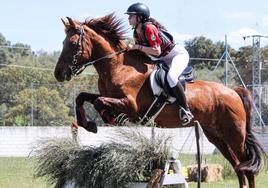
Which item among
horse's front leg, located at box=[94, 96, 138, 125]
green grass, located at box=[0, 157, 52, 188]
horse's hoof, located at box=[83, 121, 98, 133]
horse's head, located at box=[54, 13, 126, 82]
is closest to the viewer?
horse's front leg, located at box=[94, 96, 138, 125]

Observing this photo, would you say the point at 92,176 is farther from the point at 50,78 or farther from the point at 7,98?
the point at 50,78

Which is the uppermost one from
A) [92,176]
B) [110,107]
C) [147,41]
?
[147,41]

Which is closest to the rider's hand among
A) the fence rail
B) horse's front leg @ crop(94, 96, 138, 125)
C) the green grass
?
horse's front leg @ crop(94, 96, 138, 125)

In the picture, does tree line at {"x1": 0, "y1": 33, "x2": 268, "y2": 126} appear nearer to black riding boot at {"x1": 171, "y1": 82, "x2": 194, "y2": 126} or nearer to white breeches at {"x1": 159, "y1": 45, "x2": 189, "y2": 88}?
white breeches at {"x1": 159, "y1": 45, "x2": 189, "y2": 88}

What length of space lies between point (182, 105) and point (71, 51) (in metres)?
1.70

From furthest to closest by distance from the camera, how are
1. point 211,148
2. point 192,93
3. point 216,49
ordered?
point 216,49
point 211,148
point 192,93

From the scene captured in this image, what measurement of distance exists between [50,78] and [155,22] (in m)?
31.5

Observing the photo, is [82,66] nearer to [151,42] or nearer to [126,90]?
[126,90]

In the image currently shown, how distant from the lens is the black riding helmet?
8.14 metres

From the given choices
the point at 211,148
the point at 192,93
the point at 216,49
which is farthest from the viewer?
the point at 216,49

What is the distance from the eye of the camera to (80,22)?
28.0 feet

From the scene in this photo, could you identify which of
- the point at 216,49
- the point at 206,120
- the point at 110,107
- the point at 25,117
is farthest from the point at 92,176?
the point at 216,49

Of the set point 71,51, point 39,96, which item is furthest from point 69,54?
point 39,96

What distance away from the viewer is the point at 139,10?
8133 mm
